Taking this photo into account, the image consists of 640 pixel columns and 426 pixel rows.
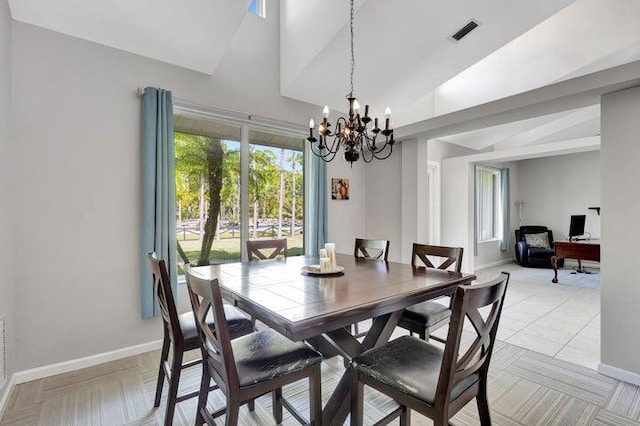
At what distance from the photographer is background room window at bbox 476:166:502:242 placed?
21.7 ft

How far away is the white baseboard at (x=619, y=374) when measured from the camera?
7.47 feet

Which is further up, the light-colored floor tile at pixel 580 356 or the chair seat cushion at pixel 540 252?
the chair seat cushion at pixel 540 252

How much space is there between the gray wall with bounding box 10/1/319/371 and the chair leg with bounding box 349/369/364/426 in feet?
7.32

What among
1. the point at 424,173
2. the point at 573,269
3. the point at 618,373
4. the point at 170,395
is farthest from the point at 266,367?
the point at 573,269

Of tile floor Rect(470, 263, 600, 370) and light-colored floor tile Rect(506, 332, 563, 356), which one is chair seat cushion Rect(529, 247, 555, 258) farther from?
light-colored floor tile Rect(506, 332, 563, 356)

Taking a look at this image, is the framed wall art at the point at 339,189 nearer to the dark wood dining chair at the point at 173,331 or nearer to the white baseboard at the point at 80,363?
the dark wood dining chair at the point at 173,331

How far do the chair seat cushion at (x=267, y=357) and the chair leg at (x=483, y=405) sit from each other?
78cm

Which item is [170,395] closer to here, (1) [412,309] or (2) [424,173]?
(1) [412,309]

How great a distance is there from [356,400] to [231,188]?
264 centimetres

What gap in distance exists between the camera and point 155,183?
9.05 feet

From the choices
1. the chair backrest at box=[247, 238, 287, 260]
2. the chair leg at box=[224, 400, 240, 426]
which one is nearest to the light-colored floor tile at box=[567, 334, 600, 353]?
the chair backrest at box=[247, 238, 287, 260]

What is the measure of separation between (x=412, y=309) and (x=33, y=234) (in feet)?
9.57

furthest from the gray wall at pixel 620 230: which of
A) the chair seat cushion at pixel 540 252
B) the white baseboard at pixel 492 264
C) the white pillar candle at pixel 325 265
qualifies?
the chair seat cushion at pixel 540 252

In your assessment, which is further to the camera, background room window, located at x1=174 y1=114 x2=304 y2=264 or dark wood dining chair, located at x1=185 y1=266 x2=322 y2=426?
background room window, located at x1=174 y1=114 x2=304 y2=264
